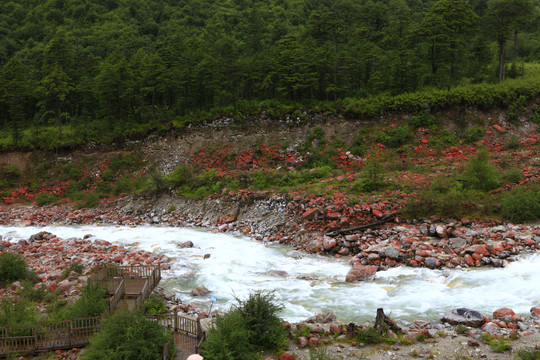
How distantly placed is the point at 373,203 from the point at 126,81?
3606 centimetres

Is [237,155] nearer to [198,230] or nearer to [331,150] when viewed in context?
[331,150]

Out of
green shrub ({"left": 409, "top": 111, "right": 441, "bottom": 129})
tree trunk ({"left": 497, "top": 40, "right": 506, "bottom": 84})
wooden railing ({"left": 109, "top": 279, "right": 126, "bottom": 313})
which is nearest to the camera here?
wooden railing ({"left": 109, "top": 279, "right": 126, "bottom": 313})

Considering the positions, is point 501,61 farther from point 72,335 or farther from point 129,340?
point 72,335

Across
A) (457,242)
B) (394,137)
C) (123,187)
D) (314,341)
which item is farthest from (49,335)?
(394,137)

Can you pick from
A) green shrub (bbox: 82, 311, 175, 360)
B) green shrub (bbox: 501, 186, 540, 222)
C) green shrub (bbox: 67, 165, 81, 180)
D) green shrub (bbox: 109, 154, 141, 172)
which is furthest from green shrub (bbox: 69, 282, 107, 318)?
green shrub (bbox: 67, 165, 81, 180)

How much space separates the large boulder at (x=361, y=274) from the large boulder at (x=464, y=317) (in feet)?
13.6

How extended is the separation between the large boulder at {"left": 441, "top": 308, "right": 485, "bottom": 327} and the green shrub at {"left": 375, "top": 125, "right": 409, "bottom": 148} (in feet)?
76.5

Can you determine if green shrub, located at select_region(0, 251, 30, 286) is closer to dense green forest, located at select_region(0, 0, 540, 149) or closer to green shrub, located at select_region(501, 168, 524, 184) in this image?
green shrub, located at select_region(501, 168, 524, 184)

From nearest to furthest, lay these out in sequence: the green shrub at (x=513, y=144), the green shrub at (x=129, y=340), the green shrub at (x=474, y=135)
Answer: the green shrub at (x=129, y=340), the green shrub at (x=513, y=144), the green shrub at (x=474, y=135)

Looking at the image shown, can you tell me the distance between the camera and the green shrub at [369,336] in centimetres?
1100

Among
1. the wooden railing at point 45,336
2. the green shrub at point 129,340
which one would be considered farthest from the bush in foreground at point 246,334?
the wooden railing at point 45,336

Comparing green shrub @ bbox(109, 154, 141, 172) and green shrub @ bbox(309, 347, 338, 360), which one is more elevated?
green shrub @ bbox(309, 347, 338, 360)

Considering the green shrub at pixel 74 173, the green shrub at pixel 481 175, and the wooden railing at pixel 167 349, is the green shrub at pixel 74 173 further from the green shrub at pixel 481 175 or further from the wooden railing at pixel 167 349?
the green shrub at pixel 481 175

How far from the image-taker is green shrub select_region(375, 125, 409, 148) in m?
34.0
